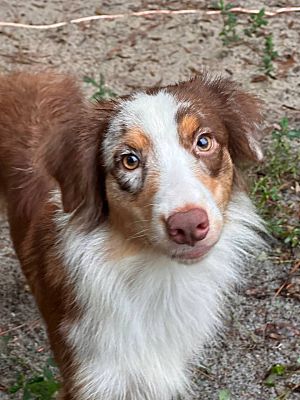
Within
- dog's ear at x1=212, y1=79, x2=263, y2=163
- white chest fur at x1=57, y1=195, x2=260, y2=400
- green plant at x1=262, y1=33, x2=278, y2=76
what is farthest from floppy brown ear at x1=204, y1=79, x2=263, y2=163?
green plant at x1=262, y1=33, x2=278, y2=76

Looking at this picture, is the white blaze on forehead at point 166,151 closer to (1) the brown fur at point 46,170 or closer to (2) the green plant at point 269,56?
(1) the brown fur at point 46,170

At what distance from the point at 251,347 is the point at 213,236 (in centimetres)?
155

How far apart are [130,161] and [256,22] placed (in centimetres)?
334

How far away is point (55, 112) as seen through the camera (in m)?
4.41

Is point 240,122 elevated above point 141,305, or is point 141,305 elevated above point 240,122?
point 240,122

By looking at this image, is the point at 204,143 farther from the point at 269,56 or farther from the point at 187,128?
the point at 269,56

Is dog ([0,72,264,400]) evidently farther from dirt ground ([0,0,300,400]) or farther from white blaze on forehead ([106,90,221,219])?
dirt ground ([0,0,300,400])

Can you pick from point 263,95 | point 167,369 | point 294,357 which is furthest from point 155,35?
point 167,369

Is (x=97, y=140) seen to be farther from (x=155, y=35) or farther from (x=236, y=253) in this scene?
(x=155, y=35)

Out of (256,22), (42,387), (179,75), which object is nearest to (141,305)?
(42,387)

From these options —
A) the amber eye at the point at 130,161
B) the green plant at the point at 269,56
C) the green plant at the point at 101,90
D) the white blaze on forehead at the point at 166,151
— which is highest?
the white blaze on forehead at the point at 166,151

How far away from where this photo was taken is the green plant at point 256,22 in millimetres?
6387

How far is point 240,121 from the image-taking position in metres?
3.65

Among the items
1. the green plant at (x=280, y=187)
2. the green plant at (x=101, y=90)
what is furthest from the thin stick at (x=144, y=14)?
the green plant at (x=280, y=187)
